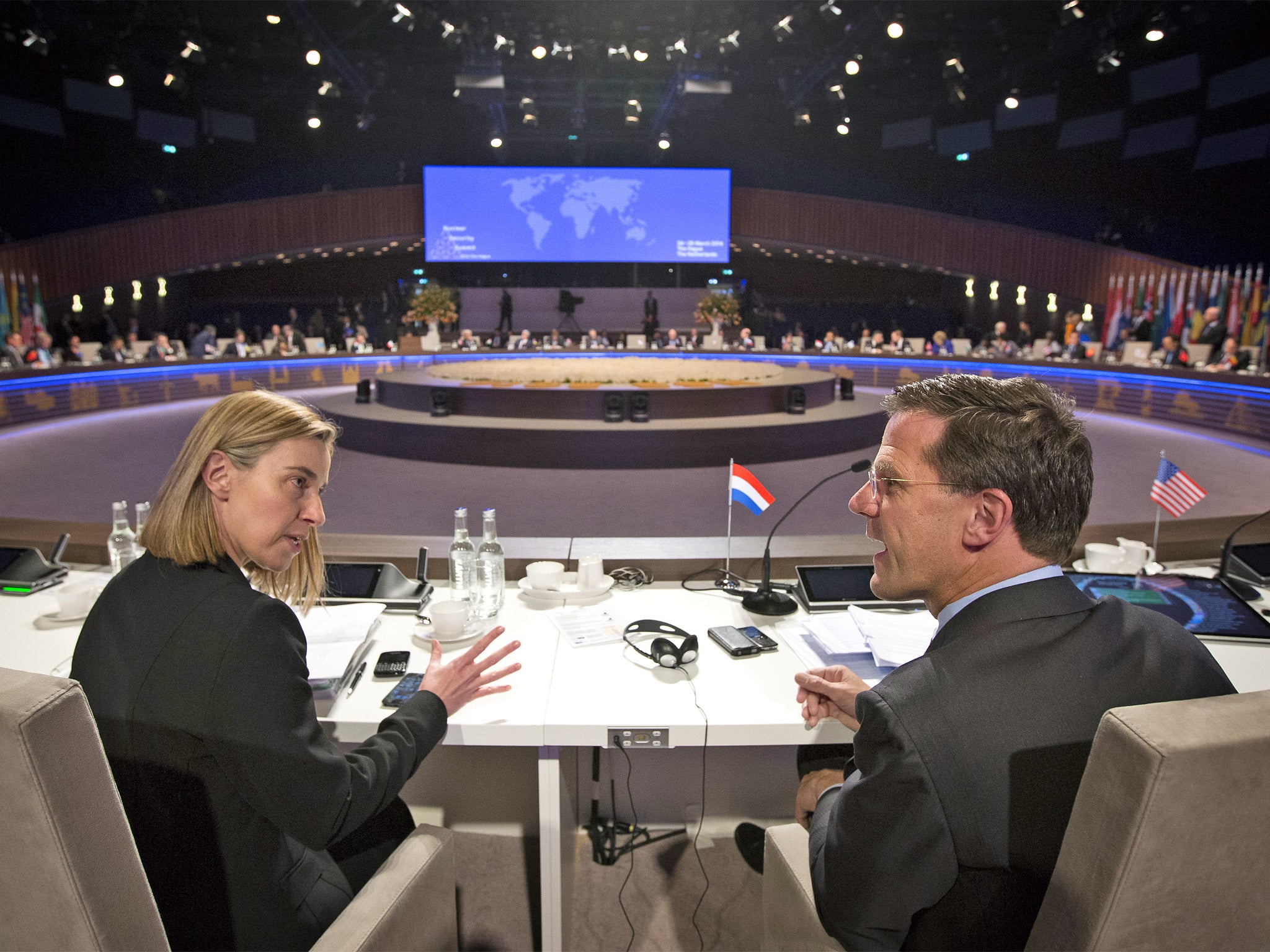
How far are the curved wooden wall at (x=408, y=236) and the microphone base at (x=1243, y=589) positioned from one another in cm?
1272

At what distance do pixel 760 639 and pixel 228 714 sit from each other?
1.10 meters

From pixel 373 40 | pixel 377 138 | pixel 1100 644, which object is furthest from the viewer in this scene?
pixel 377 138

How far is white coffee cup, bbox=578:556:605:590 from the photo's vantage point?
2.04m

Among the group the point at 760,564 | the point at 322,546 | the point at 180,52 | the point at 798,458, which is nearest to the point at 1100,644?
the point at 760,564

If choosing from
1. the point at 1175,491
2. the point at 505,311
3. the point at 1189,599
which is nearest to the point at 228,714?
the point at 1189,599

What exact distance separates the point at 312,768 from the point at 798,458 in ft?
21.1

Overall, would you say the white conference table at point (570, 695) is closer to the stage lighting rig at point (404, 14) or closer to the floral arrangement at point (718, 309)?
the stage lighting rig at point (404, 14)

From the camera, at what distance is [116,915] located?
31.3 inches

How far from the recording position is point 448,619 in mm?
1703

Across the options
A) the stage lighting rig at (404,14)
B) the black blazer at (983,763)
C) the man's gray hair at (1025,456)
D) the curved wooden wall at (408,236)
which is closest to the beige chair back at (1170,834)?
the black blazer at (983,763)

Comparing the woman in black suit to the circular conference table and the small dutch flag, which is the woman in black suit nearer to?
the small dutch flag

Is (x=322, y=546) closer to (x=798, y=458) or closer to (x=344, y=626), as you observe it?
(x=344, y=626)

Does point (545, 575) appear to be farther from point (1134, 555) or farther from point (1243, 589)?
point (1243, 589)

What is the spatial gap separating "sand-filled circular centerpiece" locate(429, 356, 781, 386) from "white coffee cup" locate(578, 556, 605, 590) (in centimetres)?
599
